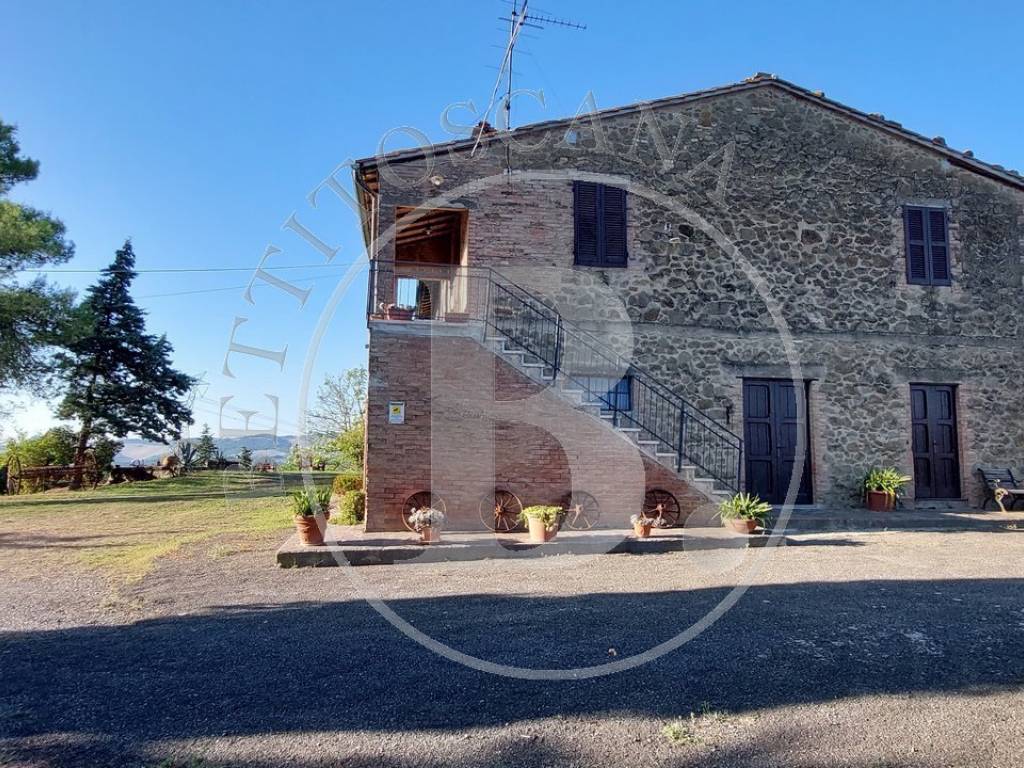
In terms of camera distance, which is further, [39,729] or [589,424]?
[589,424]

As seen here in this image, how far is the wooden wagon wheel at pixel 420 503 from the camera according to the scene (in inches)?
365

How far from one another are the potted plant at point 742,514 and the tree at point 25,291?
16620mm

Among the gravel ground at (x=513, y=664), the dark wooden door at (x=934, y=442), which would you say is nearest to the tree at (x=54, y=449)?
the gravel ground at (x=513, y=664)

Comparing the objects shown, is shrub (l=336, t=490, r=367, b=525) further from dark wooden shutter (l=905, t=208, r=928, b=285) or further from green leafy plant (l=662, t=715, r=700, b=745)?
dark wooden shutter (l=905, t=208, r=928, b=285)

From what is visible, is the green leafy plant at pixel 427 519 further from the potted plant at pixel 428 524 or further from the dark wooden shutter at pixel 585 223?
the dark wooden shutter at pixel 585 223

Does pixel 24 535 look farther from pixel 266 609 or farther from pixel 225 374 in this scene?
pixel 266 609

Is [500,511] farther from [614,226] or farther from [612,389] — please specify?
[614,226]

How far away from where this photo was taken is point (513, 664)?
4254mm

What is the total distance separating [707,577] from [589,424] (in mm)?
3127

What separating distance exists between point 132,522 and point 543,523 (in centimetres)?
799

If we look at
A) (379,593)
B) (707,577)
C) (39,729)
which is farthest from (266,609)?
(707,577)

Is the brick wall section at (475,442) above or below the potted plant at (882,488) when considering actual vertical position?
above

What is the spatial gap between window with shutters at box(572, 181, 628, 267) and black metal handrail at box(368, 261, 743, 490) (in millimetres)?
1289

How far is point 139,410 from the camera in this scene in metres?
23.8
